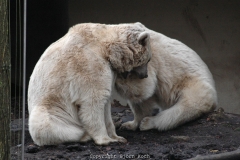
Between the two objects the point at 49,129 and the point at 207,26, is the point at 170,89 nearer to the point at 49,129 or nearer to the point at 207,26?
the point at 49,129

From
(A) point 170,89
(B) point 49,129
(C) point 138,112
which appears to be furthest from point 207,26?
(B) point 49,129

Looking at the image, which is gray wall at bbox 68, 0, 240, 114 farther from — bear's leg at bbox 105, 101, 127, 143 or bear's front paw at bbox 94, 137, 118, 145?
bear's front paw at bbox 94, 137, 118, 145

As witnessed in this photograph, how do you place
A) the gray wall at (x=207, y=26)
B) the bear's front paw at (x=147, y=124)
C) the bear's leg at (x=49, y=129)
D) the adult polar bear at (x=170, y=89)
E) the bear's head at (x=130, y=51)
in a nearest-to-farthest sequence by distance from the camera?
the bear's leg at (x=49, y=129) < the bear's head at (x=130, y=51) < the adult polar bear at (x=170, y=89) < the bear's front paw at (x=147, y=124) < the gray wall at (x=207, y=26)

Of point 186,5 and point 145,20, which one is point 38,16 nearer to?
point 145,20

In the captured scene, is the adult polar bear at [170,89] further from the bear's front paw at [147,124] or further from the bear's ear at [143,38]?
the bear's ear at [143,38]

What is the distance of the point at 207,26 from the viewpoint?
11016 millimetres

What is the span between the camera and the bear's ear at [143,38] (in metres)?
7.09

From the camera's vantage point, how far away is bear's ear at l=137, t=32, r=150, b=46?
7.09 metres

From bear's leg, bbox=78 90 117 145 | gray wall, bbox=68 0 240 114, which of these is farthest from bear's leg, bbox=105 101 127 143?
gray wall, bbox=68 0 240 114

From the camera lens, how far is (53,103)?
692cm

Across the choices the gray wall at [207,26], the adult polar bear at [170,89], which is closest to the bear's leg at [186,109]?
the adult polar bear at [170,89]

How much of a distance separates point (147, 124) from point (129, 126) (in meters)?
0.33

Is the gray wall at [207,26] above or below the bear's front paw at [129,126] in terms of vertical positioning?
above

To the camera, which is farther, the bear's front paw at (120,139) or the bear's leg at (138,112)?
the bear's leg at (138,112)
